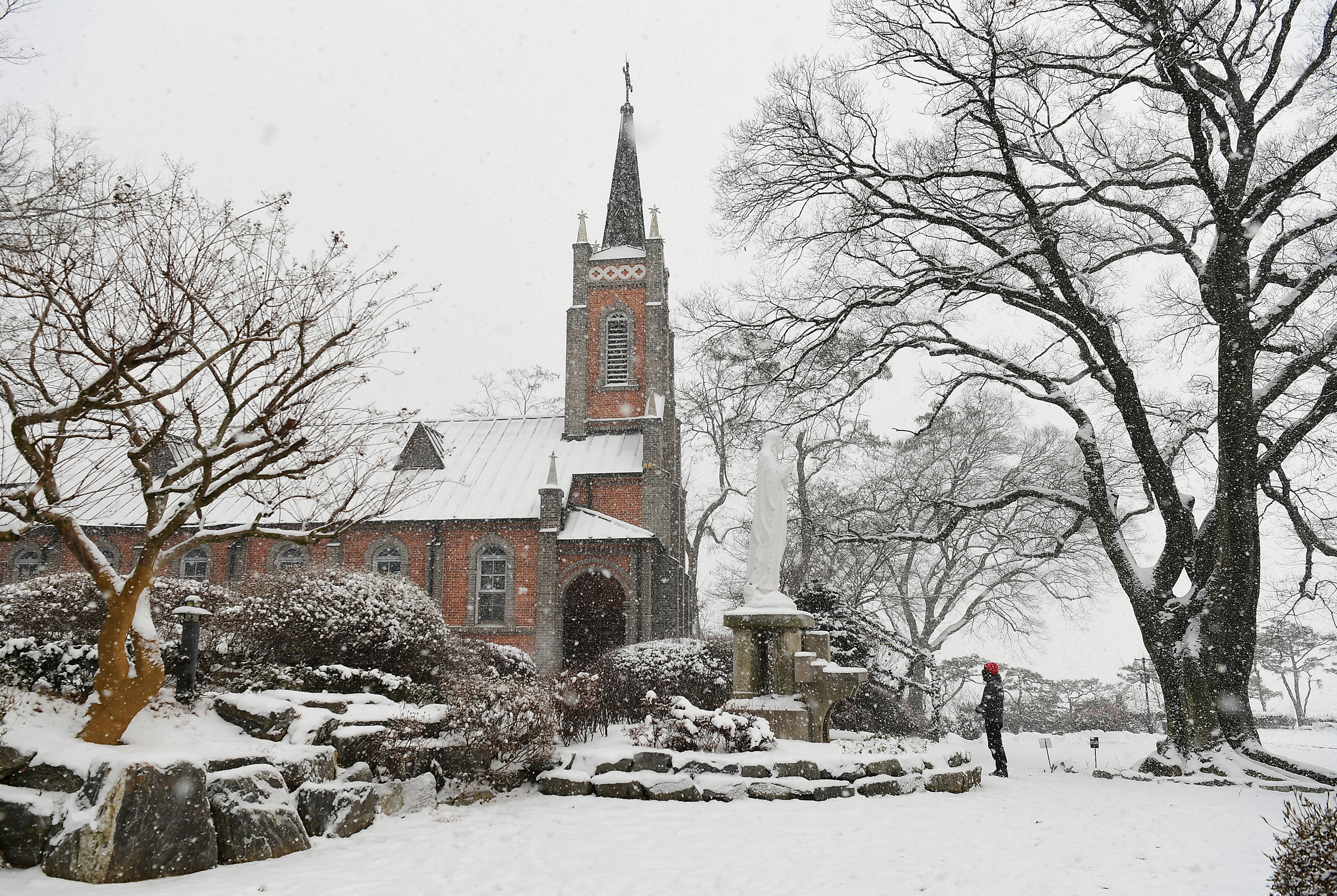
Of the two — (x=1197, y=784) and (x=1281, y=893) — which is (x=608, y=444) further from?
(x=1281, y=893)

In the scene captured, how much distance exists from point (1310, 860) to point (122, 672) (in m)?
8.05

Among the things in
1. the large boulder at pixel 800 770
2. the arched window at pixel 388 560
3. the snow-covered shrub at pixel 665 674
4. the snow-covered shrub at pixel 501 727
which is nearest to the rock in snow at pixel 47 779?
the snow-covered shrub at pixel 501 727

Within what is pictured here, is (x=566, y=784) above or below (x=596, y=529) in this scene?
below

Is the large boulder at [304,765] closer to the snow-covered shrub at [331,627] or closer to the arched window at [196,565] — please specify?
the snow-covered shrub at [331,627]

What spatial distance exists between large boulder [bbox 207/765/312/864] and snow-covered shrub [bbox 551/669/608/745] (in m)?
3.63

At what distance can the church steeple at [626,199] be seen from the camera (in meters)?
31.8

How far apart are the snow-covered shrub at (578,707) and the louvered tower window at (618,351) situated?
18.8 metres

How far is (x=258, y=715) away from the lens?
8188 mm

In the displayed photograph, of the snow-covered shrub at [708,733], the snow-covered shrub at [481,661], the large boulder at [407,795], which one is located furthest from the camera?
the snow-covered shrub at [481,661]

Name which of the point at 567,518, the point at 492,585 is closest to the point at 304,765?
the point at 567,518

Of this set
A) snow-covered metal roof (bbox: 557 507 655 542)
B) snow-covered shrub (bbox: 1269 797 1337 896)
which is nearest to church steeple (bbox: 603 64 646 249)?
snow-covered metal roof (bbox: 557 507 655 542)

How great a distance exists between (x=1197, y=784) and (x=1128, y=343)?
7618 millimetres

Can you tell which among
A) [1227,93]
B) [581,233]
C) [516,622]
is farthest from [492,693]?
[581,233]

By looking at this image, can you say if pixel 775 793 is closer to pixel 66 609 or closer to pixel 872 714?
pixel 872 714
